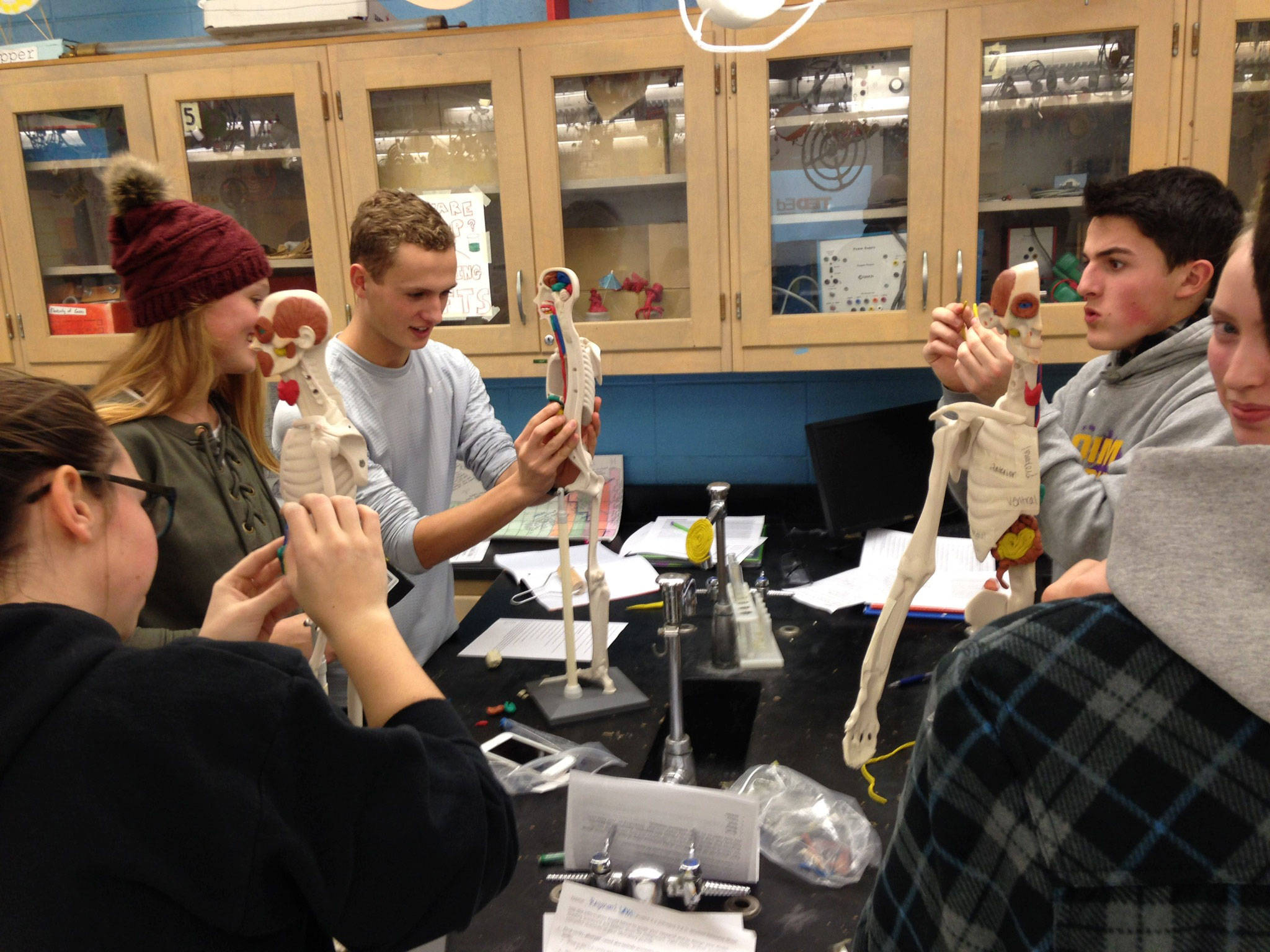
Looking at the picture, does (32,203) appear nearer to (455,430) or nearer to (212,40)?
(212,40)

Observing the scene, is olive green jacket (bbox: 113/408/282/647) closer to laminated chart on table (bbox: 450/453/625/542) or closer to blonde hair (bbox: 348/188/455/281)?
blonde hair (bbox: 348/188/455/281)

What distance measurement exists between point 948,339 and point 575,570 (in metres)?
1.06

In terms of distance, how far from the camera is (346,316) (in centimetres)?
236

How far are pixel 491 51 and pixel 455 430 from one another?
0.99 meters

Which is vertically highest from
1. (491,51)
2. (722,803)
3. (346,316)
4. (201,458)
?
(491,51)

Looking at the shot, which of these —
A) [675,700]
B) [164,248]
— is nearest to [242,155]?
[164,248]

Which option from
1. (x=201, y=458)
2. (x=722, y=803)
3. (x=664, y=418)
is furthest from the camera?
(x=664, y=418)

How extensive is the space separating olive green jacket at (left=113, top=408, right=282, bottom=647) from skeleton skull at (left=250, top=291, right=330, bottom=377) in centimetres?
33

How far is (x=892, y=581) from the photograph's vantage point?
187 centimetres

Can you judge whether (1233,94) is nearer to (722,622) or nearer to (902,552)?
(902,552)

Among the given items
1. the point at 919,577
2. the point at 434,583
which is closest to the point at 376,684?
the point at 919,577

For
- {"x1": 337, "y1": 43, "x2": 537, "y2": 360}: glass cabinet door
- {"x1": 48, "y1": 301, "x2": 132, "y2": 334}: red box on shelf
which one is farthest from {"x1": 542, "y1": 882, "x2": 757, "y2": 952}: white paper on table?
{"x1": 48, "y1": 301, "x2": 132, "y2": 334}: red box on shelf

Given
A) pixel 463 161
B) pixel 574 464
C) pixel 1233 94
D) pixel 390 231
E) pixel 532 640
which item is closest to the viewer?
pixel 574 464

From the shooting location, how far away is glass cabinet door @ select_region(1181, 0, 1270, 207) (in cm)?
191
